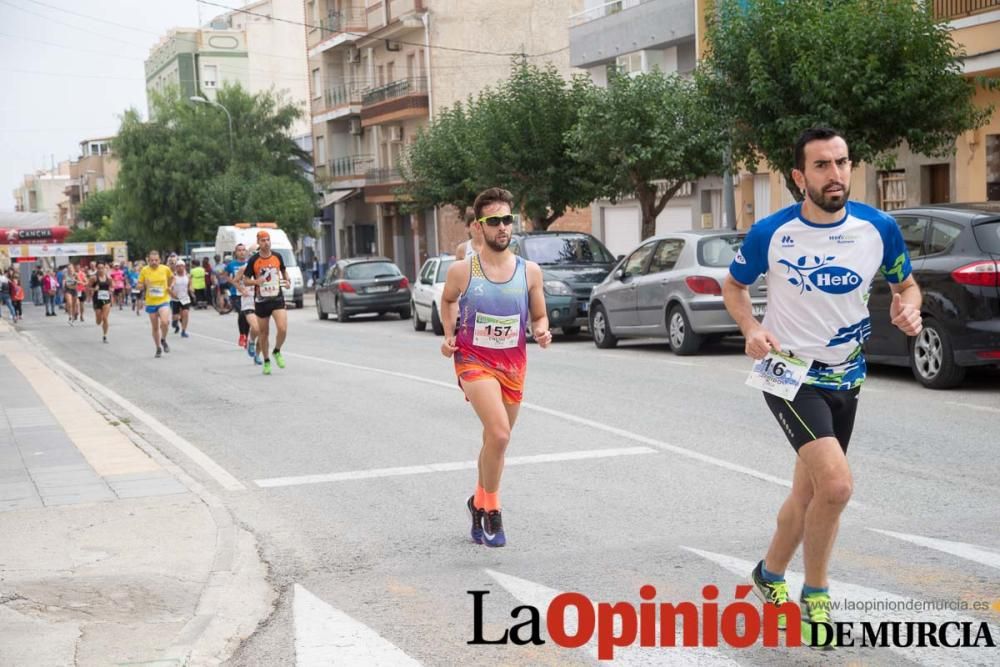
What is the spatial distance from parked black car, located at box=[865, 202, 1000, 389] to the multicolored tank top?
20.9ft

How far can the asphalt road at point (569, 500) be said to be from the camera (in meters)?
5.52

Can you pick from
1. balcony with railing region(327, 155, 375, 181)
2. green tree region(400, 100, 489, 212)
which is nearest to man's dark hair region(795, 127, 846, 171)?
green tree region(400, 100, 489, 212)

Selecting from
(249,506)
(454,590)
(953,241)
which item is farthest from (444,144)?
(454,590)

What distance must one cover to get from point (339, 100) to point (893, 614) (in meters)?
59.3

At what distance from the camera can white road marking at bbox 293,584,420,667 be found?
16.5 ft

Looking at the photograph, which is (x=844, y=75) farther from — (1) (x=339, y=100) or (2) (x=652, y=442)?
(1) (x=339, y=100)

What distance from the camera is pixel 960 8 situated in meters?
24.3

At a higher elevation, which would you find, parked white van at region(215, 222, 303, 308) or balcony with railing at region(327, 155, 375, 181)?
balcony with railing at region(327, 155, 375, 181)

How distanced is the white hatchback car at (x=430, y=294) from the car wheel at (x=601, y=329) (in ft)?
20.1

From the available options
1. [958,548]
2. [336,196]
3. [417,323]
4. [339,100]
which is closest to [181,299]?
[417,323]

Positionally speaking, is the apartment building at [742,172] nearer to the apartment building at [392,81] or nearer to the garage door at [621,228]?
the garage door at [621,228]

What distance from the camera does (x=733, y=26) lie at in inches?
814

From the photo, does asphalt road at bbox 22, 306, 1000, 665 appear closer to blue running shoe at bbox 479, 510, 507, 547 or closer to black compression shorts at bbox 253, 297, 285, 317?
blue running shoe at bbox 479, 510, 507, 547

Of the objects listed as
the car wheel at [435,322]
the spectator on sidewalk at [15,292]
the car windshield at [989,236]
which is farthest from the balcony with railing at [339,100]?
the car windshield at [989,236]
